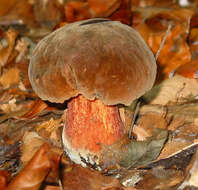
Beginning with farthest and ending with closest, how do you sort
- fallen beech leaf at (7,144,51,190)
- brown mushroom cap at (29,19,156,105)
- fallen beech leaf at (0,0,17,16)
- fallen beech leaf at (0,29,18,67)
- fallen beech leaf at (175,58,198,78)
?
1. fallen beech leaf at (0,0,17,16)
2. fallen beech leaf at (0,29,18,67)
3. fallen beech leaf at (175,58,198,78)
4. brown mushroom cap at (29,19,156,105)
5. fallen beech leaf at (7,144,51,190)

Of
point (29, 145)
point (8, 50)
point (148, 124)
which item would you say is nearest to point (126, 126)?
point (148, 124)

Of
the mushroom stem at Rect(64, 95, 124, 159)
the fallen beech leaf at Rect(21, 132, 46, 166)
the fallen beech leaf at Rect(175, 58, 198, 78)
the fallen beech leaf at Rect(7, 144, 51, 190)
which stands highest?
the fallen beech leaf at Rect(7, 144, 51, 190)

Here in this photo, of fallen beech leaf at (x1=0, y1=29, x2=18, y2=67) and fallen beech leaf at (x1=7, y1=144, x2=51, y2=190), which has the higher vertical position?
fallen beech leaf at (x1=7, y1=144, x2=51, y2=190)

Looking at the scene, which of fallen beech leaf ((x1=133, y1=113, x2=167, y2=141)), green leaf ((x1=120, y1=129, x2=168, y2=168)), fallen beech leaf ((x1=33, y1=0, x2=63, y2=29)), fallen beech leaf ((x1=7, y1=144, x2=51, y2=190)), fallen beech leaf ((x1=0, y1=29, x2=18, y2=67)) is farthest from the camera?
fallen beech leaf ((x1=33, y1=0, x2=63, y2=29))

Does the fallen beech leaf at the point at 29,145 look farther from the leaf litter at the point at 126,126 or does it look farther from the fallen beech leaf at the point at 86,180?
the fallen beech leaf at the point at 86,180

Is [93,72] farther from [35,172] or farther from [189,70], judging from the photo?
[189,70]

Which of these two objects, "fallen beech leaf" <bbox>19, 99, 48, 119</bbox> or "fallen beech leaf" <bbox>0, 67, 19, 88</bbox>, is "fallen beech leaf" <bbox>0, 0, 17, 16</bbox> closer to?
"fallen beech leaf" <bbox>0, 67, 19, 88</bbox>

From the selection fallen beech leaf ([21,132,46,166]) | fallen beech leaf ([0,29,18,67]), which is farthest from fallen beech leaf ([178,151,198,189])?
fallen beech leaf ([0,29,18,67])
